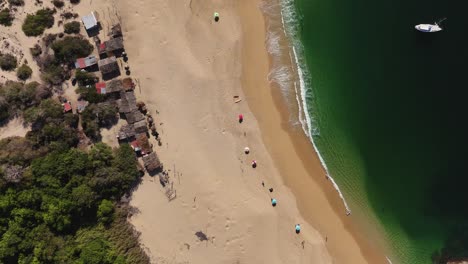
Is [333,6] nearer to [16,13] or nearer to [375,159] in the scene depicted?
[375,159]

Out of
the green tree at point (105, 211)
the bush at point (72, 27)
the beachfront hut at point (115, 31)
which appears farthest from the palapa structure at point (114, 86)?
the green tree at point (105, 211)

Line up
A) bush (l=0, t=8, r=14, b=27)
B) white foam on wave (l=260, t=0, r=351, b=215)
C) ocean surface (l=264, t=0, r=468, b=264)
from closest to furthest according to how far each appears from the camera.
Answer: bush (l=0, t=8, r=14, b=27) < white foam on wave (l=260, t=0, r=351, b=215) < ocean surface (l=264, t=0, r=468, b=264)

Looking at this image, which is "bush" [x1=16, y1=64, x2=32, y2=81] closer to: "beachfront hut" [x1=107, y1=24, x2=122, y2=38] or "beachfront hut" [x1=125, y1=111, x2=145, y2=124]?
"beachfront hut" [x1=107, y1=24, x2=122, y2=38]

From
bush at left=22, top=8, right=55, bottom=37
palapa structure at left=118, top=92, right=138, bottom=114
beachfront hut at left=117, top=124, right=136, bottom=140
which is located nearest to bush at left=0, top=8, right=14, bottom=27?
bush at left=22, top=8, right=55, bottom=37

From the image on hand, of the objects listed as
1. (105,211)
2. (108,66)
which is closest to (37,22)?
(108,66)

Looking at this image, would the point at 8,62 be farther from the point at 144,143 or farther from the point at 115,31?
the point at 144,143

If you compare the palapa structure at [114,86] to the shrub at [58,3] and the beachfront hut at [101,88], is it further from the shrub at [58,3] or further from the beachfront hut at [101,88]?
the shrub at [58,3]
